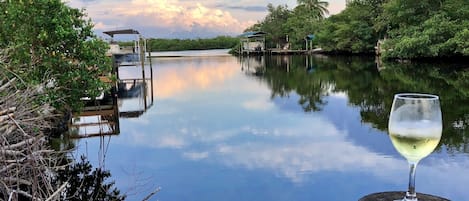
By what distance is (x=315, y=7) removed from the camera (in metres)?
44.5

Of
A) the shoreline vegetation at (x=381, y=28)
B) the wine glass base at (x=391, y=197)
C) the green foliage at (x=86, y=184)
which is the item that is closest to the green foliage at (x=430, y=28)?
the shoreline vegetation at (x=381, y=28)

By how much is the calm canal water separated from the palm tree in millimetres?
30062

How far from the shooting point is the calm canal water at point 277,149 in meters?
5.55

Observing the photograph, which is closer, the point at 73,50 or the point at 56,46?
the point at 56,46

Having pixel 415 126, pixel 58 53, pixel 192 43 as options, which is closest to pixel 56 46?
pixel 58 53

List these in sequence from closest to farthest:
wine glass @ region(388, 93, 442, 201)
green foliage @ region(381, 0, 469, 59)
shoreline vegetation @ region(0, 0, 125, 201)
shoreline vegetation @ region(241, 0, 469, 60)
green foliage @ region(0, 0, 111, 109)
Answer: wine glass @ region(388, 93, 442, 201), shoreline vegetation @ region(0, 0, 125, 201), green foliage @ region(0, 0, 111, 109), green foliage @ region(381, 0, 469, 59), shoreline vegetation @ region(241, 0, 469, 60)

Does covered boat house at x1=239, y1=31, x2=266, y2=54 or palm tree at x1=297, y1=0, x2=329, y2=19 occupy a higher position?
palm tree at x1=297, y1=0, x2=329, y2=19

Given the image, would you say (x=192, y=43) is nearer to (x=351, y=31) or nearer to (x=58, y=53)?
(x=351, y=31)

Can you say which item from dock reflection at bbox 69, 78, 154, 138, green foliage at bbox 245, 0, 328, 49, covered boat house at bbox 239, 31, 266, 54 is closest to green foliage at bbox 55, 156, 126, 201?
dock reflection at bbox 69, 78, 154, 138

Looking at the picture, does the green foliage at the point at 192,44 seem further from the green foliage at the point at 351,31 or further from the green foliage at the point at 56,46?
the green foliage at the point at 56,46

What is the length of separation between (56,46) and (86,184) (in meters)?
2.86

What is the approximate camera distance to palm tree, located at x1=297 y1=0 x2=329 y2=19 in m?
43.2

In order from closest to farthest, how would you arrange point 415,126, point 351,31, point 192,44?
point 415,126 < point 351,31 < point 192,44

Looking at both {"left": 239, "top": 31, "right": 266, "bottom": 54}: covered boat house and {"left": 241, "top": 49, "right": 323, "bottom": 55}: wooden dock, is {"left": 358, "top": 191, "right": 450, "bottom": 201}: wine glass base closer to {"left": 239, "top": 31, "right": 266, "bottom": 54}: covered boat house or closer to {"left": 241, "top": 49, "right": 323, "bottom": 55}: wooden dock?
{"left": 241, "top": 49, "right": 323, "bottom": 55}: wooden dock
